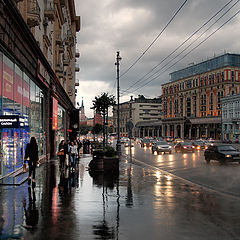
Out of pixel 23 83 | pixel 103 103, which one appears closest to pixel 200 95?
pixel 103 103

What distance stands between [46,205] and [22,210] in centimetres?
83

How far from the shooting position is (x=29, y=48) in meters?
18.5

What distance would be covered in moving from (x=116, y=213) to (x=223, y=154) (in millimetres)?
17281

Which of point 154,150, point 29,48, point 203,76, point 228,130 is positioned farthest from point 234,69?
point 29,48

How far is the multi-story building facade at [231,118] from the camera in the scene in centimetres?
9312

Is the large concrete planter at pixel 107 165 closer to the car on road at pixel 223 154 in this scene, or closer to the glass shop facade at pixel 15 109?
the glass shop facade at pixel 15 109

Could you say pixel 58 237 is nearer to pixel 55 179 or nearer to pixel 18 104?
pixel 55 179

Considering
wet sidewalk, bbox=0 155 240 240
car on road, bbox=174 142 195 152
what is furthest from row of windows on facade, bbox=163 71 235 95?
wet sidewalk, bbox=0 155 240 240

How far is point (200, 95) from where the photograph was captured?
137 m

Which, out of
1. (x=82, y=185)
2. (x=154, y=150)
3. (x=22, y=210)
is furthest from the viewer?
(x=154, y=150)

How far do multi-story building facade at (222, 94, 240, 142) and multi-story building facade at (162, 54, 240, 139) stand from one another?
32.2 ft

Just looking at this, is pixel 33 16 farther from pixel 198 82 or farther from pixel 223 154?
pixel 198 82

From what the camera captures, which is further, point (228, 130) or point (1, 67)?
point (228, 130)

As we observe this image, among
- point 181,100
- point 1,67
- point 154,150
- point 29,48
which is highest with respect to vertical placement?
point 181,100
